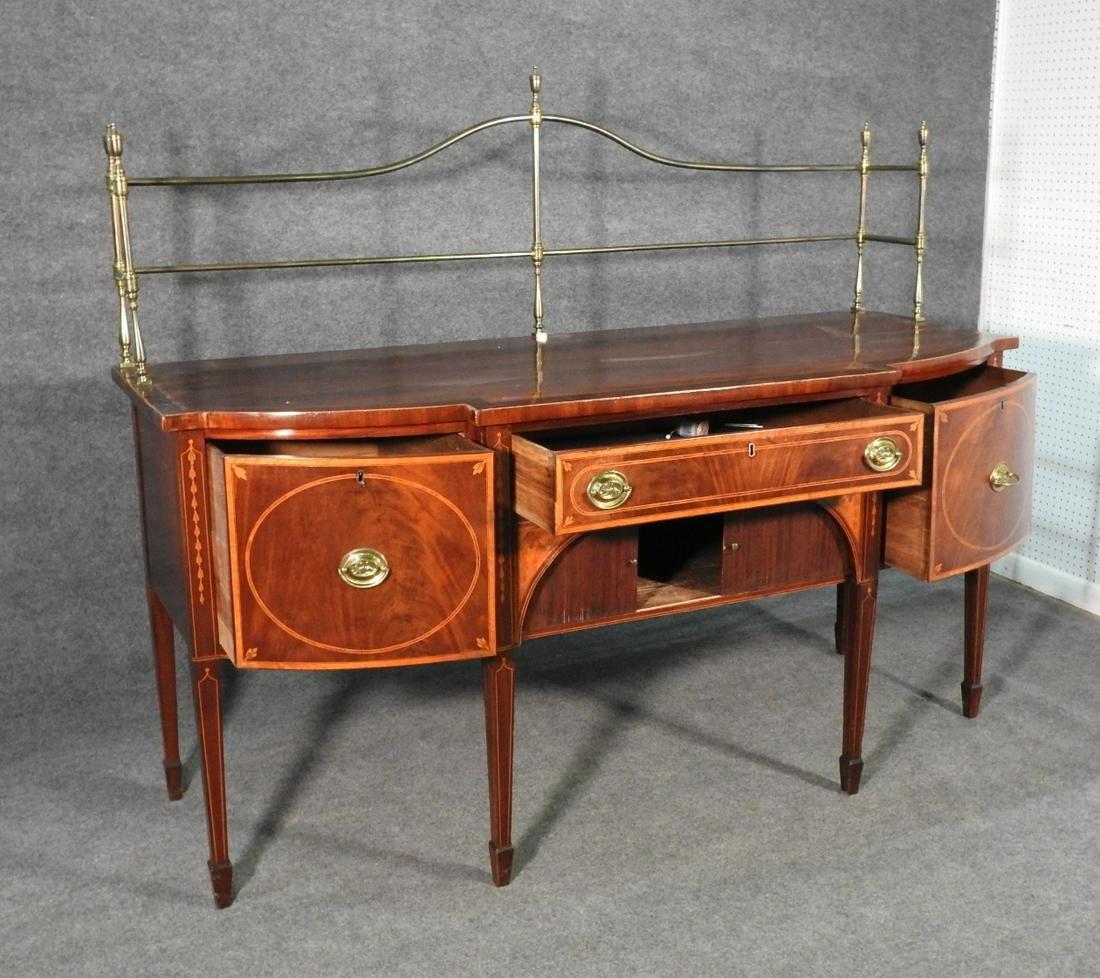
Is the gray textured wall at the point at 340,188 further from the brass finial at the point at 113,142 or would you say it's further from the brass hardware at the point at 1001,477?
the brass hardware at the point at 1001,477

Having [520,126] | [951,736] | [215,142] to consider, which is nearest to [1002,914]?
[951,736]

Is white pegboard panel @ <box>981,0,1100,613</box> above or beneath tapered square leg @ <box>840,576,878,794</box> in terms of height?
above

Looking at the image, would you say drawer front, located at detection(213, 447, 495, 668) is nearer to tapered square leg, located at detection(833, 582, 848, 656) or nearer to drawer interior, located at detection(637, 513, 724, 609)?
drawer interior, located at detection(637, 513, 724, 609)

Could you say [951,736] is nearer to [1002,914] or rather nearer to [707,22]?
[1002,914]

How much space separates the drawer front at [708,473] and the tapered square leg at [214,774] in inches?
21.5

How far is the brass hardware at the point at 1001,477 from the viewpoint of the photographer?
2.32m

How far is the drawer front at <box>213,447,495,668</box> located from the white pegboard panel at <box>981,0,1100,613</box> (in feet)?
6.26

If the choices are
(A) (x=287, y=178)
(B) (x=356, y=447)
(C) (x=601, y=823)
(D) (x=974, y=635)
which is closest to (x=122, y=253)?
(A) (x=287, y=178)

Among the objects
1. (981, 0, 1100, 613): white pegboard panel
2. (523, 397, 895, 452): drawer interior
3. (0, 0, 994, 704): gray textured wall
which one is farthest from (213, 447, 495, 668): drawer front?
(981, 0, 1100, 613): white pegboard panel

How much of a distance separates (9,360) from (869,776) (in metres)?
1.76

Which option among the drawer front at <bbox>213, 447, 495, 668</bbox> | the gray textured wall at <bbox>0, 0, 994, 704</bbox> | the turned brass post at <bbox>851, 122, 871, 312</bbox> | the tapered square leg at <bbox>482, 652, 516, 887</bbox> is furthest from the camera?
the turned brass post at <bbox>851, 122, 871, 312</bbox>

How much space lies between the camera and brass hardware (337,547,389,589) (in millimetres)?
1877

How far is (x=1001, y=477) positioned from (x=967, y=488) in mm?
87

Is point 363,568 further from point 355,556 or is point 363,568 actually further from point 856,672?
point 856,672
